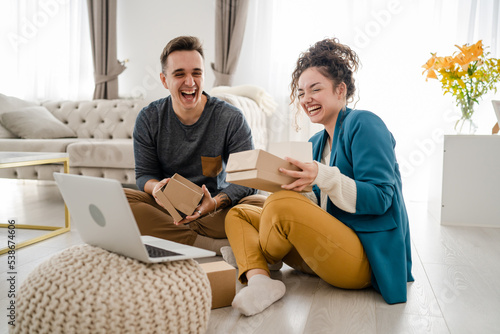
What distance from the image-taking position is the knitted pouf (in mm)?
755

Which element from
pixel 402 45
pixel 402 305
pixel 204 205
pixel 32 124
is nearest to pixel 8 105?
pixel 32 124

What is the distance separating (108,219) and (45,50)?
4268 mm

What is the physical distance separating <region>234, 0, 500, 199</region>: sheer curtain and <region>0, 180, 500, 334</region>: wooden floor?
149 cm

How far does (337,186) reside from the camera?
113cm

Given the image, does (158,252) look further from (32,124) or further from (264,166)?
(32,124)

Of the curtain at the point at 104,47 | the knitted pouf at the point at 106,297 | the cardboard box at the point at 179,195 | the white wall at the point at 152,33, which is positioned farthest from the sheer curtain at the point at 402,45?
the knitted pouf at the point at 106,297

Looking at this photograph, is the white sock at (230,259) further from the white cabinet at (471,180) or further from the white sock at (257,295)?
the white cabinet at (471,180)

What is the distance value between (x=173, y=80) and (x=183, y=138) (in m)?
0.26

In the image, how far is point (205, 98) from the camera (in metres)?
1.79

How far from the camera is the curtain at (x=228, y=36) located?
3.76 m

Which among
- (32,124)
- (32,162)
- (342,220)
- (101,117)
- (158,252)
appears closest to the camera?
(158,252)

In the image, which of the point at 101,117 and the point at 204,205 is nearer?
the point at 204,205

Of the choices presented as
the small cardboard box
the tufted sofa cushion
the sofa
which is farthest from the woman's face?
the tufted sofa cushion

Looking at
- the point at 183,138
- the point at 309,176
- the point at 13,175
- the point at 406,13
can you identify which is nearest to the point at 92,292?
the point at 309,176
